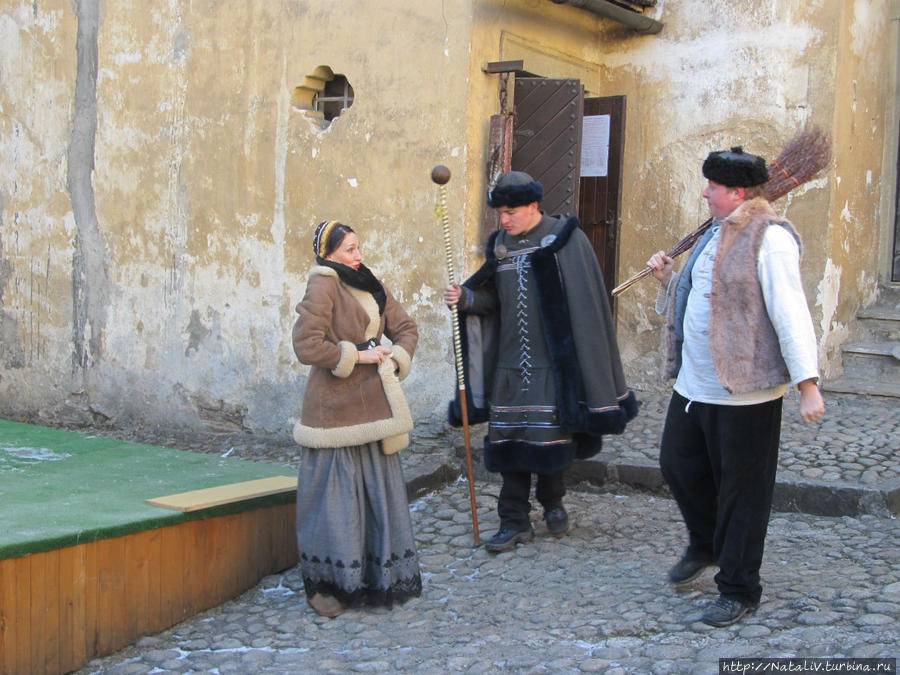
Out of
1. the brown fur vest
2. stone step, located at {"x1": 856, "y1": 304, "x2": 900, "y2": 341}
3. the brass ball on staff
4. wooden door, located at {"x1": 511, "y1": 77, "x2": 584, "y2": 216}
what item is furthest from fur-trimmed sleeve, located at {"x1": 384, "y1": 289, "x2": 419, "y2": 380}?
stone step, located at {"x1": 856, "y1": 304, "x2": 900, "y2": 341}

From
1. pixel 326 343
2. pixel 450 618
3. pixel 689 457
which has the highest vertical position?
pixel 326 343

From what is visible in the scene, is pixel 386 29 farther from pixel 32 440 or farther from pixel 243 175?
pixel 32 440

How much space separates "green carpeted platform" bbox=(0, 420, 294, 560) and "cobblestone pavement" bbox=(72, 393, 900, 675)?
531 millimetres

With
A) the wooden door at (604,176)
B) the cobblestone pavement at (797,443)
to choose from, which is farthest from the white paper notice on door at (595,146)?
the cobblestone pavement at (797,443)

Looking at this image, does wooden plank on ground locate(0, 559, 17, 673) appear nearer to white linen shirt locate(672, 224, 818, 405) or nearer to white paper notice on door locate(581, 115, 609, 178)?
white linen shirt locate(672, 224, 818, 405)

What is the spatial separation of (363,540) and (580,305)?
58.8 inches

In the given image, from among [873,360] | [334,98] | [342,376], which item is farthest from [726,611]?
[334,98]

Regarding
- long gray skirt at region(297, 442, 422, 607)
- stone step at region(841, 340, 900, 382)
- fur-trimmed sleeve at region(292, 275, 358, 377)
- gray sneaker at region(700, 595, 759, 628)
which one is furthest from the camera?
stone step at region(841, 340, 900, 382)

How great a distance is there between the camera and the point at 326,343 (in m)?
4.20

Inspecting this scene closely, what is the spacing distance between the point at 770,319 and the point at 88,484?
10.8 feet

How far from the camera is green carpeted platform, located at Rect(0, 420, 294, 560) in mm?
3955

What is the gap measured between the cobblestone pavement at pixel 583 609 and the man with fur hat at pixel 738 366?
11.9 inches

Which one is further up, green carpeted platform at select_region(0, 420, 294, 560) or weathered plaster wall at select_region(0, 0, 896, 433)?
weathered plaster wall at select_region(0, 0, 896, 433)

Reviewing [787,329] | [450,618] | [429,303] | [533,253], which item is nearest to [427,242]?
[429,303]
